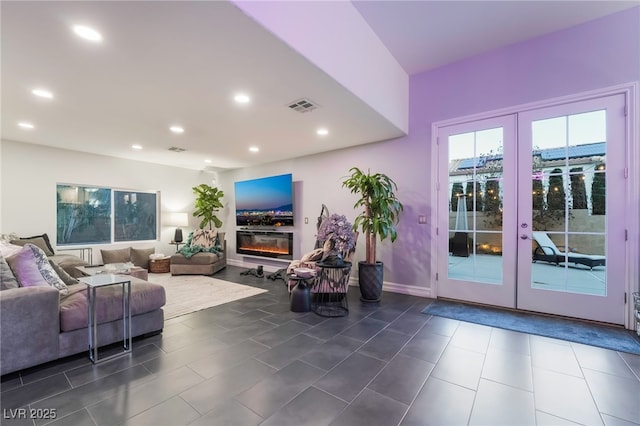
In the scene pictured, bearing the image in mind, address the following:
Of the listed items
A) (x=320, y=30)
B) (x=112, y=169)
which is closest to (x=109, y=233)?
(x=112, y=169)

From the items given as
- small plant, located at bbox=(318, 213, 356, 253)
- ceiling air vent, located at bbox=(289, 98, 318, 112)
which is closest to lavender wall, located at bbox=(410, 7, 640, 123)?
ceiling air vent, located at bbox=(289, 98, 318, 112)

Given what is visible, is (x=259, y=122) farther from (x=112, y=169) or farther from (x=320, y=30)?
(x=112, y=169)

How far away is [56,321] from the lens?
6.99 ft

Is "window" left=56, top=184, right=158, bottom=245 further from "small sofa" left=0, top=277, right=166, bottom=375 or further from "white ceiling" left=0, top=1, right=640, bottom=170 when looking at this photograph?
"small sofa" left=0, top=277, right=166, bottom=375

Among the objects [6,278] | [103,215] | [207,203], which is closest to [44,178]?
[103,215]

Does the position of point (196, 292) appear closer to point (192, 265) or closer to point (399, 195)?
point (192, 265)

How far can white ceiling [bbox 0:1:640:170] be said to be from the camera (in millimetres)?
1904

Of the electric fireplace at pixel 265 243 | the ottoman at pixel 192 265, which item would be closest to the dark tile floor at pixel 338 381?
the ottoman at pixel 192 265

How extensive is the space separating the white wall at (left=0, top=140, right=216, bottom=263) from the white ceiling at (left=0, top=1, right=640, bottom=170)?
1.31ft

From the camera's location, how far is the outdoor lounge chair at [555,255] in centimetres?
309

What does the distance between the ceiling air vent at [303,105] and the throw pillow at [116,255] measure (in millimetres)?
4896

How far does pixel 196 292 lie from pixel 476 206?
4.26 m

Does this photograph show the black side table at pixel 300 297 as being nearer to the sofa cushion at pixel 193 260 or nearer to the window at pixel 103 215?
the sofa cushion at pixel 193 260

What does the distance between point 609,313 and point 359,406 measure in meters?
3.11
